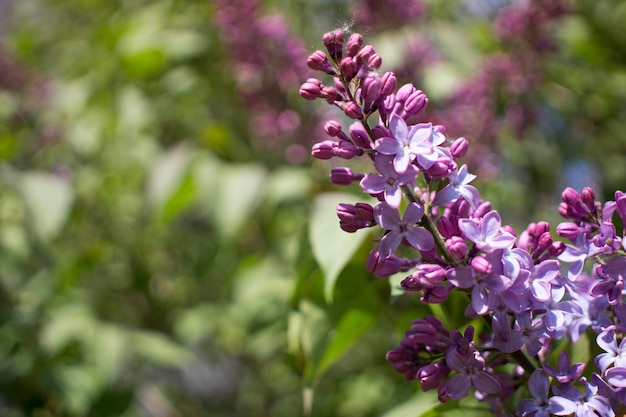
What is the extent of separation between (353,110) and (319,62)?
3.3 inches

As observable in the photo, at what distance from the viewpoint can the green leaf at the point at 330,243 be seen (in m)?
1.07

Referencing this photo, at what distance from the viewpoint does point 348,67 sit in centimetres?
87

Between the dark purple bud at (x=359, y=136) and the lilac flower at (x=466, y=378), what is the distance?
274mm

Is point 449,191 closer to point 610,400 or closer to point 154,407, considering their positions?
point 610,400

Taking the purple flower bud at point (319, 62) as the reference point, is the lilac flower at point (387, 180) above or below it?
below

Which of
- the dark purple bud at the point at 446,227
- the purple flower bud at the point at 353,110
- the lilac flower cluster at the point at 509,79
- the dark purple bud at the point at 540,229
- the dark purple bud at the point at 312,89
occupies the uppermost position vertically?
the dark purple bud at the point at 312,89

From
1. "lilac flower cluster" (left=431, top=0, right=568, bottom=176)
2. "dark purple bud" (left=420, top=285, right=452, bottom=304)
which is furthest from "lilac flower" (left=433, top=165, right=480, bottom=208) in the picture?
"lilac flower cluster" (left=431, top=0, right=568, bottom=176)

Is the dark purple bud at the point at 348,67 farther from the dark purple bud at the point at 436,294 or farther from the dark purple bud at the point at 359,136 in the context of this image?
the dark purple bud at the point at 436,294

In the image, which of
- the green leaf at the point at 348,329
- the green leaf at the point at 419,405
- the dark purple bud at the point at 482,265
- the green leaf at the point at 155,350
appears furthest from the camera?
the green leaf at the point at 155,350

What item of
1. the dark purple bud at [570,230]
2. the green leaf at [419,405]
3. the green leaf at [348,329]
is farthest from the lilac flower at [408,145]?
the green leaf at [348,329]

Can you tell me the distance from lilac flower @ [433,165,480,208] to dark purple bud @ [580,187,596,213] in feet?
0.52

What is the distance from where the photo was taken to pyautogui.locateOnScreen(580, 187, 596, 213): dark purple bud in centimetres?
90

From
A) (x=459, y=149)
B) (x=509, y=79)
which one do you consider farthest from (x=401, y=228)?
(x=509, y=79)

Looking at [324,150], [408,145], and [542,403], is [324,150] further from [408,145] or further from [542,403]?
[542,403]
